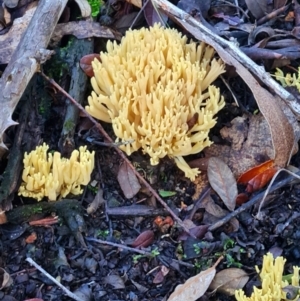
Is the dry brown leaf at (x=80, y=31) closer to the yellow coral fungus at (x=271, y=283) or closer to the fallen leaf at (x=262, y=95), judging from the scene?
the fallen leaf at (x=262, y=95)

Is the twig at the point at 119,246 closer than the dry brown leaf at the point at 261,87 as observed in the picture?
Yes

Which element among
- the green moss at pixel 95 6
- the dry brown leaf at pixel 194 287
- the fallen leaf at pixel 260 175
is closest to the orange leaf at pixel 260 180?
the fallen leaf at pixel 260 175

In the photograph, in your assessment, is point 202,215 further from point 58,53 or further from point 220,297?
point 58,53

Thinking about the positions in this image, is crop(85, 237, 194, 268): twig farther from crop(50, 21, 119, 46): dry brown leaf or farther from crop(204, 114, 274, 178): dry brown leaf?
crop(50, 21, 119, 46): dry brown leaf

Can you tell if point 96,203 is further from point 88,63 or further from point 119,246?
point 88,63

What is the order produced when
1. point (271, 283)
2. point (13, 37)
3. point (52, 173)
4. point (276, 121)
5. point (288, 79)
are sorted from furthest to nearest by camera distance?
point (13, 37)
point (288, 79)
point (276, 121)
point (52, 173)
point (271, 283)

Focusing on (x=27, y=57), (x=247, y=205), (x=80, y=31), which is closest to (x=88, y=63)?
(x=80, y=31)
